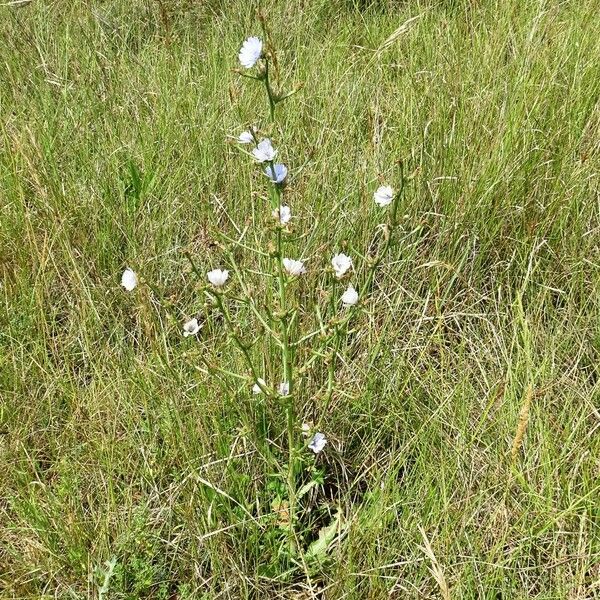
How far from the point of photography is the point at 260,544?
4.58 ft

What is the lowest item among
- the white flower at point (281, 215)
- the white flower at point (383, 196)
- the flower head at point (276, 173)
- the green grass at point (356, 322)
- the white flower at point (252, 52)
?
the green grass at point (356, 322)

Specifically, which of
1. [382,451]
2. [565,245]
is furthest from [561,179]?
[382,451]

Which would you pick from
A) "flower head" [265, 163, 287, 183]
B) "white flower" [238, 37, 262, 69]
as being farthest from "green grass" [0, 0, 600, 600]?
"white flower" [238, 37, 262, 69]

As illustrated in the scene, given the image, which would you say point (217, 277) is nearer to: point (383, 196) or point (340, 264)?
point (340, 264)

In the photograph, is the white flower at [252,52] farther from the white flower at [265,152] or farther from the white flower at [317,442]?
the white flower at [317,442]

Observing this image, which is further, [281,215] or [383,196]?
[383,196]

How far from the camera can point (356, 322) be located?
1.80 meters

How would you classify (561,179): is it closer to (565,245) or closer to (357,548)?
(565,245)

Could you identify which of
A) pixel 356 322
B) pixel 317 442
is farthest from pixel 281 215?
pixel 356 322

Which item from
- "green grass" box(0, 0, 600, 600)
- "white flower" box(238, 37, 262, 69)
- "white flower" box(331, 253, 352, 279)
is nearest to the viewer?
"white flower" box(238, 37, 262, 69)

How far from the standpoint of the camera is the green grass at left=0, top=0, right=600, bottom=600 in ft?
4.39

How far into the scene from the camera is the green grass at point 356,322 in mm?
1337

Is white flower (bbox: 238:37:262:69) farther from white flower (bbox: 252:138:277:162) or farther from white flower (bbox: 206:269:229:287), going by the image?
white flower (bbox: 206:269:229:287)

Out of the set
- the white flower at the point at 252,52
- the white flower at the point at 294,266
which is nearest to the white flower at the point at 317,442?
the white flower at the point at 294,266
